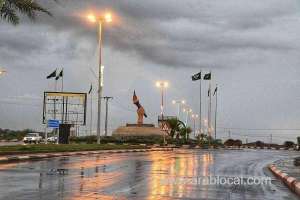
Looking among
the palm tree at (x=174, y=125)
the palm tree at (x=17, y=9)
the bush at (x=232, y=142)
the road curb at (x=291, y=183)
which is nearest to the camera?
the road curb at (x=291, y=183)

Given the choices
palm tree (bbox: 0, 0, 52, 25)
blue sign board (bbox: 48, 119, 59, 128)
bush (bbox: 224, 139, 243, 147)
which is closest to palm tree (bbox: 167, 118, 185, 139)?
bush (bbox: 224, 139, 243, 147)

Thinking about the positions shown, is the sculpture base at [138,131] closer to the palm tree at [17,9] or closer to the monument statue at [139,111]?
the monument statue at [139,111]

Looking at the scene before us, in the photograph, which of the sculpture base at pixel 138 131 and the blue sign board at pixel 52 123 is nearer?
the blue sign board at pixel 52 123

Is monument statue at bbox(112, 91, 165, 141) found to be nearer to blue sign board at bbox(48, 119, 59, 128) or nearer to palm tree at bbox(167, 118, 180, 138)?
palm tree at bbox(167, 118, 180, 138)

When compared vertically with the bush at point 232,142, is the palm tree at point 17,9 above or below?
above

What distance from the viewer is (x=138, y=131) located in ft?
364

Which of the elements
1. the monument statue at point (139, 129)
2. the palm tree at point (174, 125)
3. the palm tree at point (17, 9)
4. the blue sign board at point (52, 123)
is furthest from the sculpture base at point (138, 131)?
the palm tree at point (17, 9)

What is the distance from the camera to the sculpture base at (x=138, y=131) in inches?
4350

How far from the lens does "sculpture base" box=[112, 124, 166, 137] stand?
110500 mm

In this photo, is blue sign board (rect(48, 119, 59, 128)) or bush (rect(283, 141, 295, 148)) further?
bush (rect(283, 141, 295, 148))

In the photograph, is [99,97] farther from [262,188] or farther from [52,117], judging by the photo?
[262,188]

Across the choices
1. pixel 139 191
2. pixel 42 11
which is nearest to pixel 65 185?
pixel 139 191

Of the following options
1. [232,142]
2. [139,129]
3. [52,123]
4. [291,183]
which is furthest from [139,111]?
[291,183]

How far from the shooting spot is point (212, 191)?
1426 centimetres
